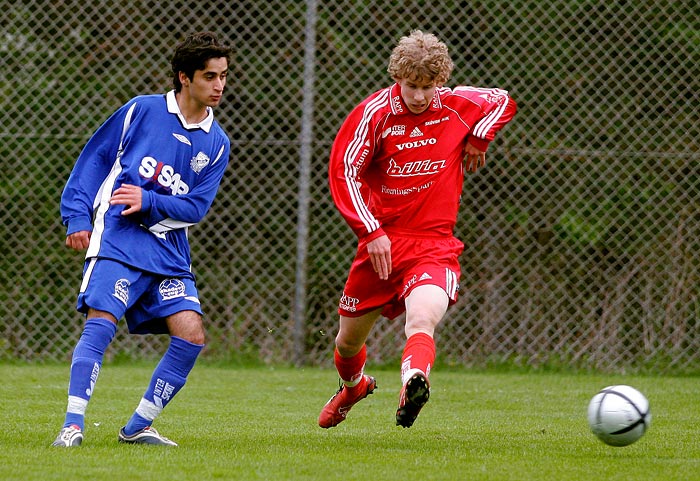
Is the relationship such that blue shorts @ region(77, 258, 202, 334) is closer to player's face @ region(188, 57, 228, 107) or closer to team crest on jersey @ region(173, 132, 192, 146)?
team crest on jersey @ region(173, 132, 192, 146)

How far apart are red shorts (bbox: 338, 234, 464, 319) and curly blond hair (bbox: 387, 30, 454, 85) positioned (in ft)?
2.41

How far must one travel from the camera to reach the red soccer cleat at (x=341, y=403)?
17.2 ft

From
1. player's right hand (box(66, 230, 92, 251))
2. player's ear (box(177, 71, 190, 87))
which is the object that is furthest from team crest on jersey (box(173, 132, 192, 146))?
player's right hand (box(66, 230, 92, 251))

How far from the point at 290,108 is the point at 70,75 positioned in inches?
65.0

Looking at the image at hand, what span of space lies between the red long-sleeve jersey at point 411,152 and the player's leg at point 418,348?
434 millimetres

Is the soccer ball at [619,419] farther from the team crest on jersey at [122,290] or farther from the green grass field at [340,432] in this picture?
the team crest on jersey at [122,290]

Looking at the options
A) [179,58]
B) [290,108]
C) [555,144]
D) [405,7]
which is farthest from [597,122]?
[179,58]

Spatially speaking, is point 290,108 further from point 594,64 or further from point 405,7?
point 594,64

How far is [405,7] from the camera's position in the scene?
8312mm

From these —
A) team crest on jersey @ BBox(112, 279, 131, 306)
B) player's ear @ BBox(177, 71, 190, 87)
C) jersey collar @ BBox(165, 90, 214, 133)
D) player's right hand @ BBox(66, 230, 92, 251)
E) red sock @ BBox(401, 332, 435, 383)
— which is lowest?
red sock @ BBox(401, 332, 435, 383)

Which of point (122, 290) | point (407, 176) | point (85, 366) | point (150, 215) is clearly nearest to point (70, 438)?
point (85, 366)

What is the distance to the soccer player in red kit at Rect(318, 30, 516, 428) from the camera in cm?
477

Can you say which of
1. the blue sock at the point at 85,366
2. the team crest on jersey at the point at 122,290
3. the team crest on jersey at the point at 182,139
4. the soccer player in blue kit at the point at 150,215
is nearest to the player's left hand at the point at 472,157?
the soccer player in blue kit at the point at 150,215

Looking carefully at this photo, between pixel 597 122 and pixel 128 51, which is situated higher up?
pixel 128 51
